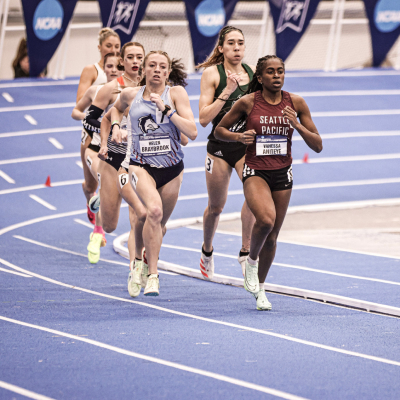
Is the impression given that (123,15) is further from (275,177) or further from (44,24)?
(275,177)

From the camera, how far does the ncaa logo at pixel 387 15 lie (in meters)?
18.2

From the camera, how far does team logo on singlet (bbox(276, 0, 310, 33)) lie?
17.1m

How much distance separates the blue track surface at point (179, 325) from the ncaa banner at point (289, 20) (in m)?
6.31

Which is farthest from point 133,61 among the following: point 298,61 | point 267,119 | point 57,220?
point 298,61

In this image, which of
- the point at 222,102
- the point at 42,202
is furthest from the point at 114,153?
the point at 42,202

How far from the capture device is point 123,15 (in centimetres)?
1526

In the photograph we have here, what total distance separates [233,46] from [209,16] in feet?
32.1

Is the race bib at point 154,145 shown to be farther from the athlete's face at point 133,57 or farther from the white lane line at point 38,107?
the white lane line at point 38,107

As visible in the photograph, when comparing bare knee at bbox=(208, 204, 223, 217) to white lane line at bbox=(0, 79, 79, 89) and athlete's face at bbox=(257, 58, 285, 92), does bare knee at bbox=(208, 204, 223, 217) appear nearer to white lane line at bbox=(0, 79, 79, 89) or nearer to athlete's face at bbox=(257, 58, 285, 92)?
athlete's face at bbox=(257, 58, 285, 92)

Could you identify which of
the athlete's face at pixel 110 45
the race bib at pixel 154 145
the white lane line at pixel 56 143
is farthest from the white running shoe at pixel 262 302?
the white lane line at pixel 56 143

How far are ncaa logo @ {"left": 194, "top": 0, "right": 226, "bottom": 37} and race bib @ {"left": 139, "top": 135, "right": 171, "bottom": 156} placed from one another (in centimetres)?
1020

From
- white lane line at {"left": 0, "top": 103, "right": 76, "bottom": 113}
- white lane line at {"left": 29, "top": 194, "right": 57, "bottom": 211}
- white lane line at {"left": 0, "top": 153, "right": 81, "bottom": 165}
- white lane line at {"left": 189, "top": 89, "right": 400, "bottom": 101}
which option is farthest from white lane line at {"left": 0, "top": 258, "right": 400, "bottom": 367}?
white lane line at {"left": 189, "top": 89, "right": 400, "bottom": 101}

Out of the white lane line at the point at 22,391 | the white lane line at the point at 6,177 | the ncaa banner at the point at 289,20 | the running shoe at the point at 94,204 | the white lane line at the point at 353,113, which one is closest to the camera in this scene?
the white lane line at the point at 22,391

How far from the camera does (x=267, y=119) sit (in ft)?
19.6
